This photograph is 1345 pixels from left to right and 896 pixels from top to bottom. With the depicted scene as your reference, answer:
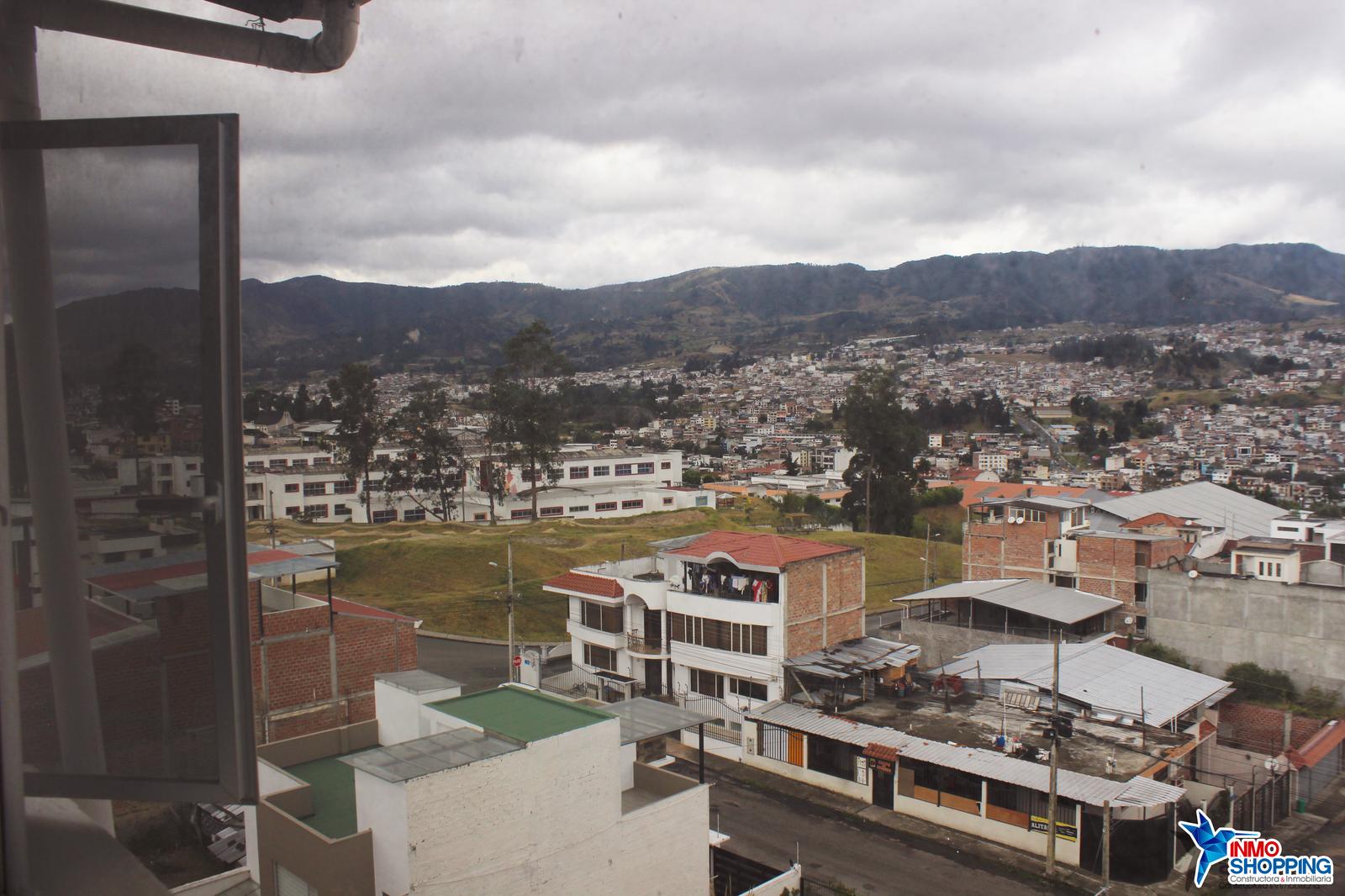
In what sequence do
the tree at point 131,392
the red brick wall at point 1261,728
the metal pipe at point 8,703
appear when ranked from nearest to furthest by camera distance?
the metal pipe at point 8,703, the tree at point 131,392, the red brick wall at point 1261,728

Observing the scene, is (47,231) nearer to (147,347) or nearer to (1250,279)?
(147,347)

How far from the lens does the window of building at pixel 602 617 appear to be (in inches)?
A: 617

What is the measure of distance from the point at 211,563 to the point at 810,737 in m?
12.3

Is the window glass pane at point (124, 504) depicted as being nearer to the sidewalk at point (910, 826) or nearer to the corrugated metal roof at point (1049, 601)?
the sidewalk at point (910, 826)

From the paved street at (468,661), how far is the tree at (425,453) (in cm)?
1356

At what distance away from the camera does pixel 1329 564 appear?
738 inches

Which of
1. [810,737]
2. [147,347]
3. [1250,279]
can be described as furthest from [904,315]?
[147,347]

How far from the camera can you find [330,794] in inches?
289

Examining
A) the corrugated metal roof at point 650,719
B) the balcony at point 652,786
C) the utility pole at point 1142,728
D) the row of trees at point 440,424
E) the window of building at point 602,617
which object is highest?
the row of trees at point 440,424

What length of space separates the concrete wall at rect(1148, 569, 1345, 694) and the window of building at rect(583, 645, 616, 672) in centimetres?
1019

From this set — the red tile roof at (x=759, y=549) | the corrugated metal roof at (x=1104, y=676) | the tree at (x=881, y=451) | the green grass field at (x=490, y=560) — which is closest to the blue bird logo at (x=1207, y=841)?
the corrugated metal roof at (x=1104, y=676)

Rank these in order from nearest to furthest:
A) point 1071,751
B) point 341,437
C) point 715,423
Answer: point 1071,751 → point 341,437 → point 715,423

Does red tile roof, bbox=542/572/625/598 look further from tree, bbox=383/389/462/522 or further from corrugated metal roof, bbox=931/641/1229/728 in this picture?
tree, bbox=383/389/462/522

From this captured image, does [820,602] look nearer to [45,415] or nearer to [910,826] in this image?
[910,826]
